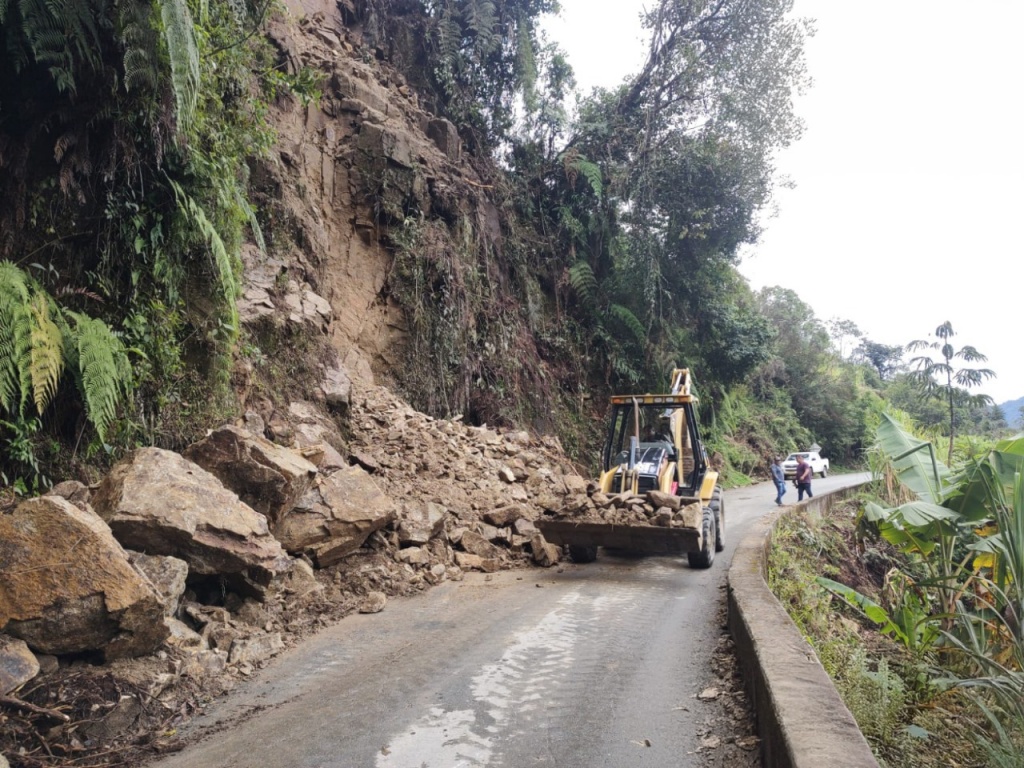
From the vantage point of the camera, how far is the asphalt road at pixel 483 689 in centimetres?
323

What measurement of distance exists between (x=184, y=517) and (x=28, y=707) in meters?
1.56

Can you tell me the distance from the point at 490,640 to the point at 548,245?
1560 cm

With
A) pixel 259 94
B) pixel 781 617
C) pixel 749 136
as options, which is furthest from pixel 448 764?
pixel 749 136

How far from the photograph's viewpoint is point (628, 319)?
19.5m

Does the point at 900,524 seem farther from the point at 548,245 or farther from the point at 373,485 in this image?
the point at 548,245

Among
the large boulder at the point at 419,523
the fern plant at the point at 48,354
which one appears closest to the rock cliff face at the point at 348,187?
the large boulder at the point at 419,523

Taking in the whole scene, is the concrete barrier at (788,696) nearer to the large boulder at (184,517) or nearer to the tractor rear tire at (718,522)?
the large boulder at (184,517)

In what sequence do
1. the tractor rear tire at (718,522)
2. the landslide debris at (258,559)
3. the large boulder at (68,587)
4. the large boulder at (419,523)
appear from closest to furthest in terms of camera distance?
the landslide debris at (258,559), the large boulder at (68,587), the large boulder at (419,523), the tractor rear tire at (718,522)

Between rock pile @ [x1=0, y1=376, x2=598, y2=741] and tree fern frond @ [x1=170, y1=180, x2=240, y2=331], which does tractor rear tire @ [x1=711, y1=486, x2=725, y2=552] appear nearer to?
rock pile @ [x1=0, y1=376, x2=598, y2=741]

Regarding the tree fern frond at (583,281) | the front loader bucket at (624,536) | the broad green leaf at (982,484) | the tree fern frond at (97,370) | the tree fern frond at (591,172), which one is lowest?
the front loader bucket at (624,536)

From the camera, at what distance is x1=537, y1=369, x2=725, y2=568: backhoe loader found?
7.64m

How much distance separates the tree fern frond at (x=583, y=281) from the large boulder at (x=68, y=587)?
645 inches

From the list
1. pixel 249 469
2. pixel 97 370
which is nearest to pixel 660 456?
pixel 249 469

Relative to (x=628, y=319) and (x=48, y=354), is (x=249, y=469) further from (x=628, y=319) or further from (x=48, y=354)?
(x=628, y=319)
